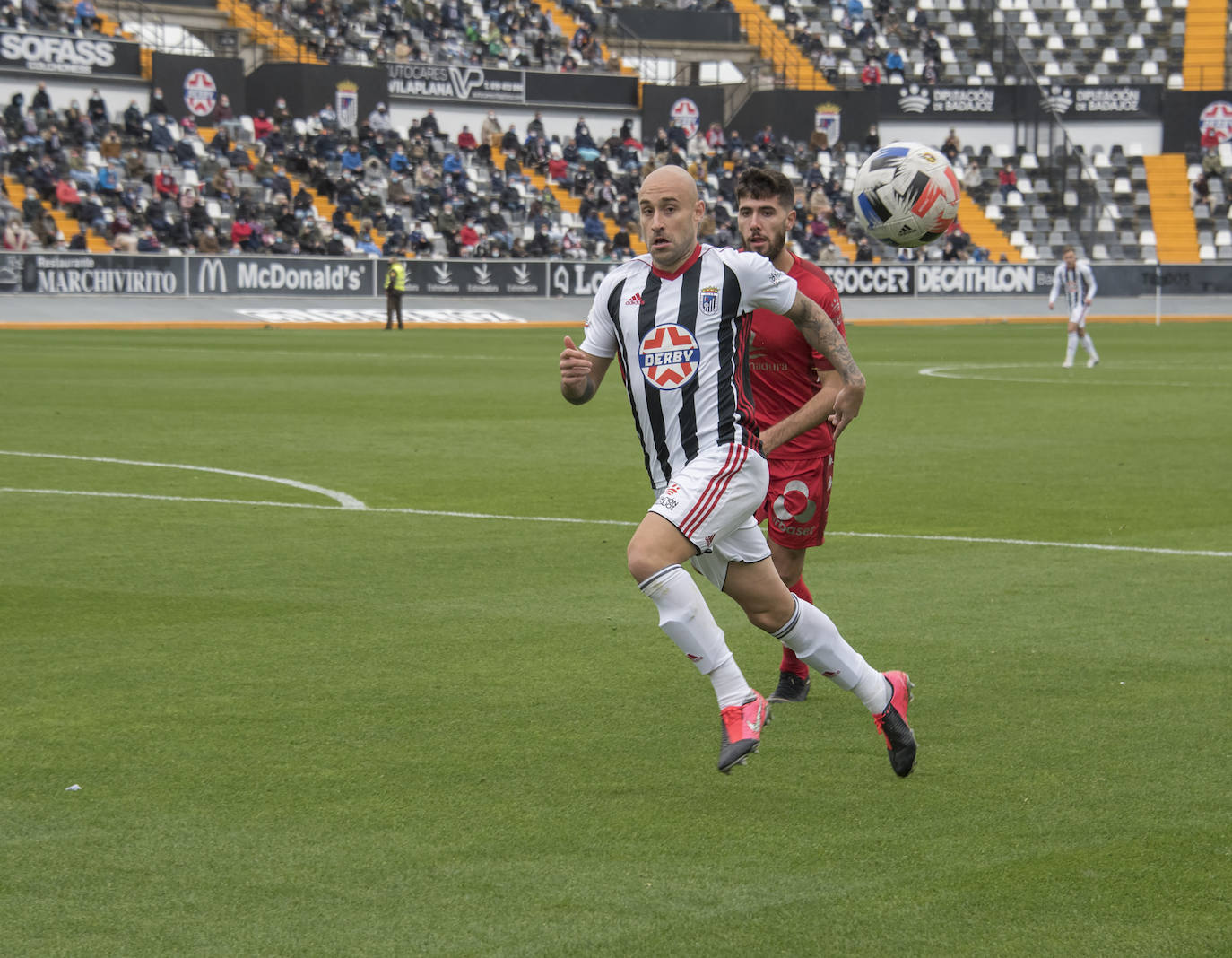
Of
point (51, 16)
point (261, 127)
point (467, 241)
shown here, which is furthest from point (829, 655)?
point (51, 16)

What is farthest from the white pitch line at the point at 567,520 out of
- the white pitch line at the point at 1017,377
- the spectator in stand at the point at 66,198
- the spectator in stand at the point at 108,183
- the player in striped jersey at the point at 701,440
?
the spectator in stand at the point at 108,183

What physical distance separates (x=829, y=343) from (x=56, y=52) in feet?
148

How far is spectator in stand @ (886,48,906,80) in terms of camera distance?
63.4 meters

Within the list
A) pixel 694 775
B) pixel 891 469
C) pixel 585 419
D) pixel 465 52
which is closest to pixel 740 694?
pixel 694 775

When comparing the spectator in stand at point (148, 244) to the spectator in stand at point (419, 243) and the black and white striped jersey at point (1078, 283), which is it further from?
the black and white striped jersey at point (1078, 283)

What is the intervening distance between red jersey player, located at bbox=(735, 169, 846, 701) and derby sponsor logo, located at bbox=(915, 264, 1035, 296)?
44659mm

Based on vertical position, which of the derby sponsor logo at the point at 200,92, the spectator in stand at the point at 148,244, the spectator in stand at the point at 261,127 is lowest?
the spectator in stand at the point at 148,244

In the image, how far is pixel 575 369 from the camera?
5887 millimetres

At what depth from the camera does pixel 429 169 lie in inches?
2000

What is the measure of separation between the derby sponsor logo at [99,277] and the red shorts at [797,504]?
116 feet

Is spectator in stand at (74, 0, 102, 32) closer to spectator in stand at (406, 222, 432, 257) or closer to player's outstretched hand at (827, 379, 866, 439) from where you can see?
spectator in stand at (406, 222, 432, 257)

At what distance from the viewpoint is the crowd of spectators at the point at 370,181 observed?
4325cm

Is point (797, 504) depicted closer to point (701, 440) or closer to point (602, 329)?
point (701, 440)

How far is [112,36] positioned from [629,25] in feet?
67.0
